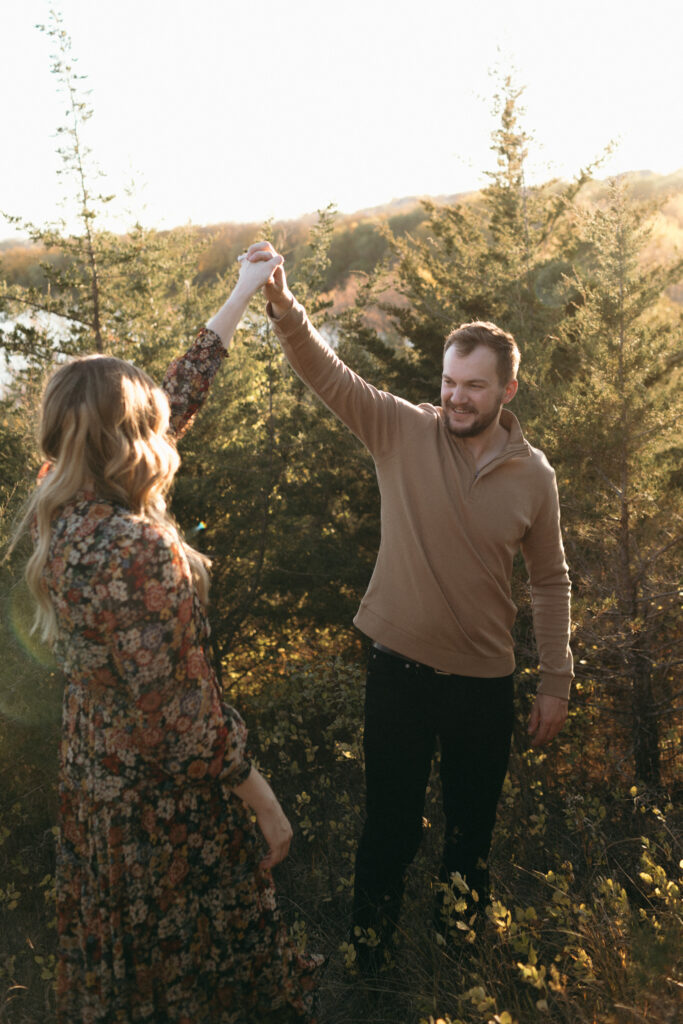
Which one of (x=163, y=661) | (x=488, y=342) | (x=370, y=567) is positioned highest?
(x=488, y=342)

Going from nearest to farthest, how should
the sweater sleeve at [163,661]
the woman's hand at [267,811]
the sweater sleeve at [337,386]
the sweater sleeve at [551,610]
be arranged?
the sweater sleeve at [163,661] → the woman's hand at [267,811] → the sweater sleeve at [337,386] → the sweater sleeve at [551,610]

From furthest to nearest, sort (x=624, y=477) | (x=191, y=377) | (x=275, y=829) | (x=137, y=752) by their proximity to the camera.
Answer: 1. (x=624, y=477)
2. (x=191, y=377)
3. (x=275, y=829)
4. (x=137, y=752)

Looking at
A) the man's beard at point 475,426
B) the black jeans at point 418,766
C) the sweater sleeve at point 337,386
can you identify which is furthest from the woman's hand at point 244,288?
the black jeans at point 418,766

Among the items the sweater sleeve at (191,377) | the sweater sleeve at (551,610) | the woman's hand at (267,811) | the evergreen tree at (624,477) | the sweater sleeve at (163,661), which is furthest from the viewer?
the evergreen tree at (624,477)

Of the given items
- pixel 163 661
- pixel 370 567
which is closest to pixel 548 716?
pixel 163 661

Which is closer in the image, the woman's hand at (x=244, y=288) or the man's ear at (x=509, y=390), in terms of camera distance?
the woman's hand at (x=244, y=288)

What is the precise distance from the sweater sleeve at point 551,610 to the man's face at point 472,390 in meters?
0.42

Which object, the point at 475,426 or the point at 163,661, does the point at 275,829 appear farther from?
the point at 475,426

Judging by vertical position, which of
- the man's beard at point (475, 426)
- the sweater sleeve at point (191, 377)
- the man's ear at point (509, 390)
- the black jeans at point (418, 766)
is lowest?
the black jeans at point (418, 766)

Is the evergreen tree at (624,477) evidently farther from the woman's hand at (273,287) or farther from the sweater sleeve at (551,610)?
the woman's hand at (273,287)

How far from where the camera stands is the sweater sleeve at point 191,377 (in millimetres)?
2275

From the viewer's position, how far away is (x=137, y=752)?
66.1 inches

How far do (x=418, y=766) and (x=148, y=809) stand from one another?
0.99m

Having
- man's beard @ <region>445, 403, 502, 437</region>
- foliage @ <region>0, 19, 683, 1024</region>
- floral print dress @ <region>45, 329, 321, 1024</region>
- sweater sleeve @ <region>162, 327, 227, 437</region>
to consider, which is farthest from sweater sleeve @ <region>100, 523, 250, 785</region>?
man's beard @ <region>445, 403, 502, 437</region>
